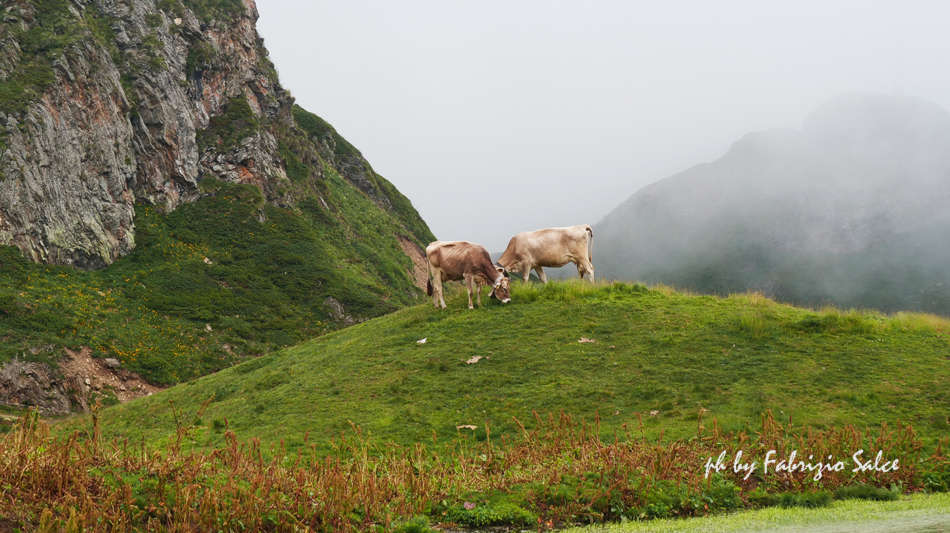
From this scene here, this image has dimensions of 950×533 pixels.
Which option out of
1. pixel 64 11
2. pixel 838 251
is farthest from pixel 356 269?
pixel 838 251

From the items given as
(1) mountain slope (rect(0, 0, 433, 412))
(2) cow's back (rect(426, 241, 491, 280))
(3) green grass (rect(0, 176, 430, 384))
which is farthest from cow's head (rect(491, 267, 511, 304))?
(3) green grass (rect(0, 176, 430, 384))

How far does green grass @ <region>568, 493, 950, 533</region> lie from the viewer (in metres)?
8.03

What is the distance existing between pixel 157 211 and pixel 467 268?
→ 136ft

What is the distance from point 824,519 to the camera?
890 centimetres

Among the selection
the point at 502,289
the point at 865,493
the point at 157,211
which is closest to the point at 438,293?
the point at 502,289

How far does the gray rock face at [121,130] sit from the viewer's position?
1639 inches

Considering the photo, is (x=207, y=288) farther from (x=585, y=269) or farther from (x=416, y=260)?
(x=416, y=260)

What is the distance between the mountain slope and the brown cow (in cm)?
1945

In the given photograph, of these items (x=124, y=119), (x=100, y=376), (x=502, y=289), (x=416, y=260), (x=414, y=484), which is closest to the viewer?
(x=414, y=484)

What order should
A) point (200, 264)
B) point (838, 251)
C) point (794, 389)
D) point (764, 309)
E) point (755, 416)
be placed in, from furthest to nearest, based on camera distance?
1. point (838, 251)
2. point (200, 264)
3. point (764, 309)
4. point (794, 389)
5. point (755, 416)

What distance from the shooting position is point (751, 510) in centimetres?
996

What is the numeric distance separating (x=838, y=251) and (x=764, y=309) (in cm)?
19257

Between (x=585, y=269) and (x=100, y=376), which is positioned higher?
(x=585, y=269)

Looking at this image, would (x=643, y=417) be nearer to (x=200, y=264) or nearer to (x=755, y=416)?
(x=755, y=416)
